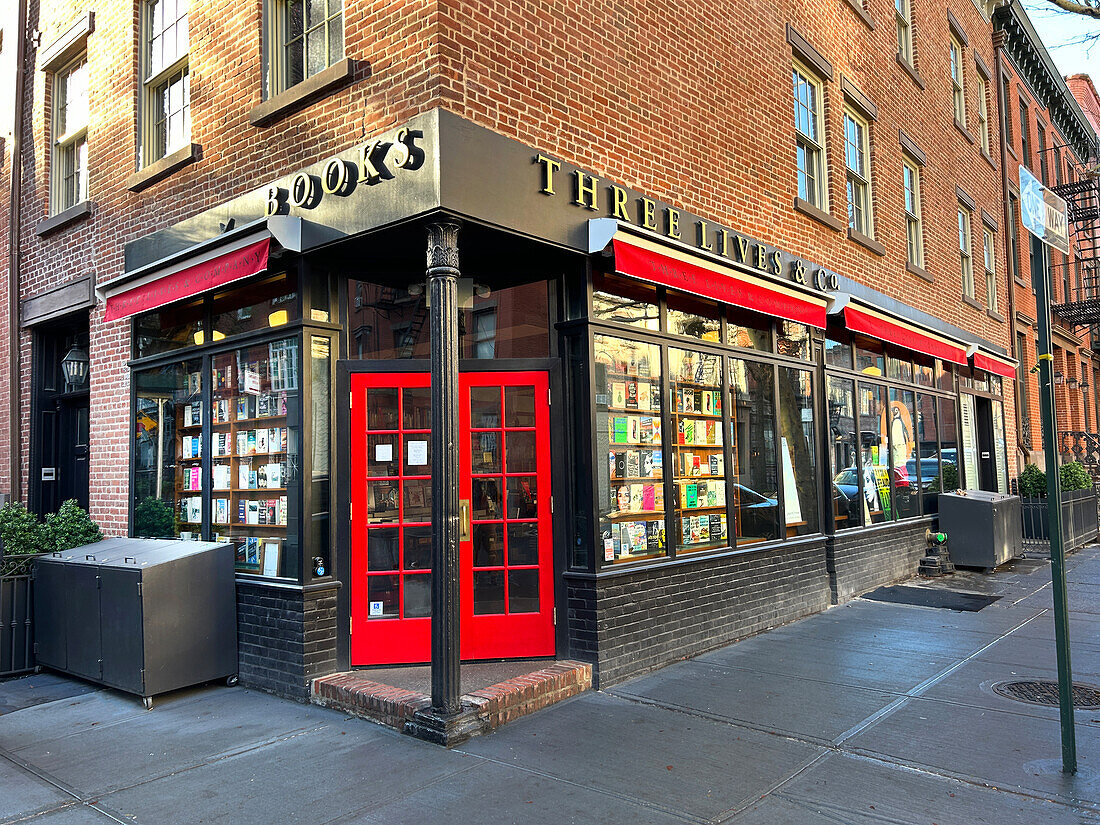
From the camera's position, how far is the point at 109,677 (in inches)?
253

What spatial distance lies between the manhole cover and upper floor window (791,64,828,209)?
612cm

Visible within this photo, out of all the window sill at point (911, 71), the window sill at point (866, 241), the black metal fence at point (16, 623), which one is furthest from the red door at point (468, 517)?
the window sill at point (911, 71)

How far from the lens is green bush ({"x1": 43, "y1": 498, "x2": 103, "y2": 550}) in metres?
7.89

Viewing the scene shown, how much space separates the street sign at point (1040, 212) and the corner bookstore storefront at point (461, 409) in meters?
2.62

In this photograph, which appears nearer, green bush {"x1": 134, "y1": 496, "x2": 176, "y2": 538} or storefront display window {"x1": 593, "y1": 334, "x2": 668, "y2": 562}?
storefront display window {"x1": 593, "y1": 334, "x2": 668, "y2": 562}

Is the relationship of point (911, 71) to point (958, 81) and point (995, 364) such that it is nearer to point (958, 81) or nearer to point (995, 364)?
point (958, 81)

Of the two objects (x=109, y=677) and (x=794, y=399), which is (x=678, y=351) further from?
(x=109, y=677)

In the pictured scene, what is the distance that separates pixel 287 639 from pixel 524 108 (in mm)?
4350

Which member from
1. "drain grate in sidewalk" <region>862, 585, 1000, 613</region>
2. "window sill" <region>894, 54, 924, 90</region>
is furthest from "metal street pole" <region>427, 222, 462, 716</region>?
"window sill" <region>894, 54, 924, 90</region>

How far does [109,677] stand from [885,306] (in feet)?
32.8

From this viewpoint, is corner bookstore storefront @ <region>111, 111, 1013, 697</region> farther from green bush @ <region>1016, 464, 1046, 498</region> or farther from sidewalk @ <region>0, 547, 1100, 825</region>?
green bush @ <region>1016, 464, 1046, 498</region>

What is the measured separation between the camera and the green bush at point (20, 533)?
761 cm

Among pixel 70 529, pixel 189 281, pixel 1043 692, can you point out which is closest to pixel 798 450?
pixel 1043 692

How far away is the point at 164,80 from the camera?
826 cm
